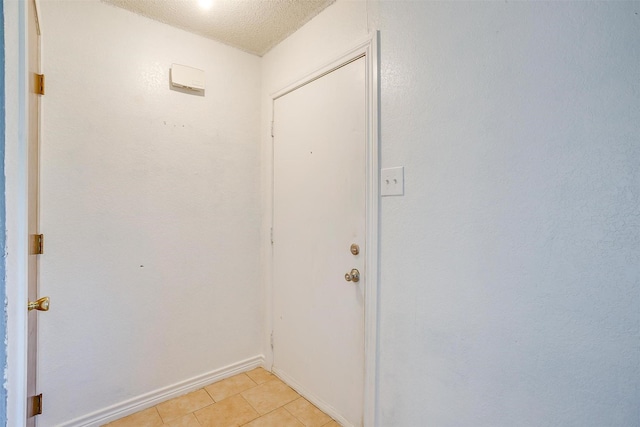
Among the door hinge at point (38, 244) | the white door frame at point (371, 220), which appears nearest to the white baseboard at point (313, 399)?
the white door frame at point (371, 220)

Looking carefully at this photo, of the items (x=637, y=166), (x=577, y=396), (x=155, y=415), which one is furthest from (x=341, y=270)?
(x=155, y=415)

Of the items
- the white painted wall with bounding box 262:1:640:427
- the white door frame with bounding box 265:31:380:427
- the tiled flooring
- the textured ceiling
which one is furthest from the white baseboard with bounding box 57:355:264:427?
the textured ceiling

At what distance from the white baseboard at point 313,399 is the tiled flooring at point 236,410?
1.0 inches

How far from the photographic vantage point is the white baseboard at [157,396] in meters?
1.72

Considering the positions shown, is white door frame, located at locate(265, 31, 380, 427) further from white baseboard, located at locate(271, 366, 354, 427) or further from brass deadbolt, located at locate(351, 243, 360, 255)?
white baseboard, located at locate(271, 366, 354, 427)

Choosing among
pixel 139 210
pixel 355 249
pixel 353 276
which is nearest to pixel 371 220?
pixel 355 249

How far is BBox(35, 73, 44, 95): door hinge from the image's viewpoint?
4.83ft

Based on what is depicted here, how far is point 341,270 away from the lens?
5.75 feet

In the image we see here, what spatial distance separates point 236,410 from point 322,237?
1.18m

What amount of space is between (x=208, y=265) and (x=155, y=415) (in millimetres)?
925

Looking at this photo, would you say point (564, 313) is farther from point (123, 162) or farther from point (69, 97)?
point (69, 97)

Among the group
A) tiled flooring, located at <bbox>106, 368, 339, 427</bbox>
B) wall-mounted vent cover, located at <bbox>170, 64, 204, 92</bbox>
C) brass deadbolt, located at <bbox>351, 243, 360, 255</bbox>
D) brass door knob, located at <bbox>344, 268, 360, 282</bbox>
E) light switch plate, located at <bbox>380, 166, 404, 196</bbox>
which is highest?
wall-mounted vent cover, located at <bbox>170, 64, 204, 92</bbox>

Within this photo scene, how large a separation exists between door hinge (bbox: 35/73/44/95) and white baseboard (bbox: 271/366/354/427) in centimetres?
219

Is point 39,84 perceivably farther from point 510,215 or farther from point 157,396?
point 510,215
